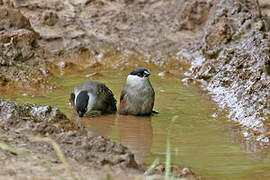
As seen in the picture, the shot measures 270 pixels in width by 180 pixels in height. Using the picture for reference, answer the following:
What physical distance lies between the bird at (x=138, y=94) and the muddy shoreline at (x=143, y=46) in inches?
49.4

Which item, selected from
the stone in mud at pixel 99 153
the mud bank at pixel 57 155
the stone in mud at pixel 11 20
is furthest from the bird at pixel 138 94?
the stone in mud at pixel 11 20

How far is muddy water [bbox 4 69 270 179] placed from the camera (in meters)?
4.93

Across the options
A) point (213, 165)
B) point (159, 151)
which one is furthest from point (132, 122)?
point (213, 165)

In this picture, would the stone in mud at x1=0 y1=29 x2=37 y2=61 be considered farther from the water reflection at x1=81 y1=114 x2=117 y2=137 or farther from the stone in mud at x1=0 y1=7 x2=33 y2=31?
the water reflection at x1=81 y1=114 x2=117 y2=137

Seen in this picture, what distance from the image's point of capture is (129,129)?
6.86 m

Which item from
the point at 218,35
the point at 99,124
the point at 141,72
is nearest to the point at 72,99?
the point at 99,124

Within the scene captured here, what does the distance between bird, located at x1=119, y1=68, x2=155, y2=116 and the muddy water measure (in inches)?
5.4

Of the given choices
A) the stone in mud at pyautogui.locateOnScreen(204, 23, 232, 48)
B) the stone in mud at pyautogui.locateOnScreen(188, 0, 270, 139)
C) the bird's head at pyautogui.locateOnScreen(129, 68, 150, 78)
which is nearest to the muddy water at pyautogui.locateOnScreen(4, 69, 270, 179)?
the stone in mud at pyautogui.locateOnScreen(188, 0, 270, 139)

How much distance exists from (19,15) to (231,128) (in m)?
6.55

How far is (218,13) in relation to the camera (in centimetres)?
1186

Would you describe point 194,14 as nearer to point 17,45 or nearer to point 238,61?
point 238,61

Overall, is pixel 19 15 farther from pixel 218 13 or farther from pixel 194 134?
pixel 194 134

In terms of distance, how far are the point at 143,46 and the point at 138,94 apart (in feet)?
18.3

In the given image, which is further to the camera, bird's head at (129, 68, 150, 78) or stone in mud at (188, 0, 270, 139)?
bird's head at (129, 68, 150, 78)
